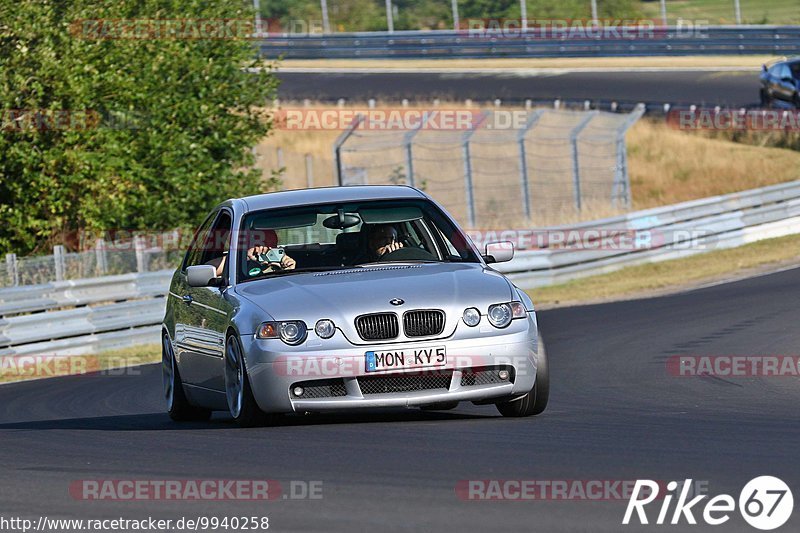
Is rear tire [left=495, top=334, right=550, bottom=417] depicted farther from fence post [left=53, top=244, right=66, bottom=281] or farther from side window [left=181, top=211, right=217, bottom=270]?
fence post [left=53, top=244, right=66, bottom=281]

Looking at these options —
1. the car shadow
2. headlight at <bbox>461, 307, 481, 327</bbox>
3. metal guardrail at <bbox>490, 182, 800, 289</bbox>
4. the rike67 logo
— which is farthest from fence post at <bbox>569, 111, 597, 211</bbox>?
the rike67 logo

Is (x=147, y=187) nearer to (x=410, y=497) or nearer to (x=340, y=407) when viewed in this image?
(x=340, y=407)

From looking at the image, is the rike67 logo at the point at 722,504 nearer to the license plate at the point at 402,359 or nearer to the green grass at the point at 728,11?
the license plate at the point at 402,359

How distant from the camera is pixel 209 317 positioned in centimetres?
1021

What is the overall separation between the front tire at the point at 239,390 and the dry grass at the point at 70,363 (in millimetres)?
7854

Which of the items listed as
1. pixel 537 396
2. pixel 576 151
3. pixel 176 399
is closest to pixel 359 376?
pixel 537 396

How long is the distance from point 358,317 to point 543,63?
1794 inches

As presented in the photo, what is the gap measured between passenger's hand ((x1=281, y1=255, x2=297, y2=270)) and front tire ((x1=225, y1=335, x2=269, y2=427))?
696mm

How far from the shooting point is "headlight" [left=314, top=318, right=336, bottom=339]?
8961mm

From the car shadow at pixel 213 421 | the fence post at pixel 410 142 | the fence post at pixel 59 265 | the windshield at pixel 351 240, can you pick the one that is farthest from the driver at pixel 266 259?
the fence post at pixel 410 142

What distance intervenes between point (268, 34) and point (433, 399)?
46.9 metres

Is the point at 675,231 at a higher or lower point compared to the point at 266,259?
lower

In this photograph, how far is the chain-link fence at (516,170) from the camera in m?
29.2

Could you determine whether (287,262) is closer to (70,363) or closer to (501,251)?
(501,251)
